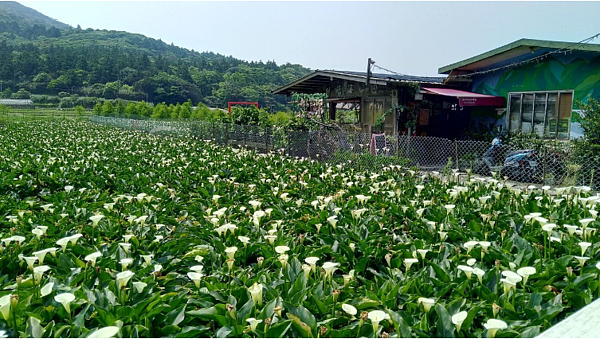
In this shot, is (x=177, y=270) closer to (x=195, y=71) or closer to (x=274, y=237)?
(x=274, y=237)

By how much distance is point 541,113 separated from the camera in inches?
489

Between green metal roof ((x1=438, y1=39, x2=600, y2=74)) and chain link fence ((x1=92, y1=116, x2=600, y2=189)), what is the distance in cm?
251

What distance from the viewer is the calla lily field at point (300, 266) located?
7.77 ft

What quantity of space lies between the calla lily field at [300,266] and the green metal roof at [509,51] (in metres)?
7.07

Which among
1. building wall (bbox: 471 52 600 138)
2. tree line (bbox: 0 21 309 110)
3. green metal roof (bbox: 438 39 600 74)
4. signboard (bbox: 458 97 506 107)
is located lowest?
signboard (bbox: 458 97 506 107)

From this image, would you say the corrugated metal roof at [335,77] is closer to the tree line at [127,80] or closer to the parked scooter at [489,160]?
the parked scooter at [489,160]

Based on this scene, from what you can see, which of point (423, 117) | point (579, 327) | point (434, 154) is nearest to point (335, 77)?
point (423, 117)

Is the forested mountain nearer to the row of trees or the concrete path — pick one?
the row of trees

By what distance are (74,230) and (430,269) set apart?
336 cm

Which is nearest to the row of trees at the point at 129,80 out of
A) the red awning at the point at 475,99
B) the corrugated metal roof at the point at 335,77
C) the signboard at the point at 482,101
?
the corrugated metal roof at the point at 335,77

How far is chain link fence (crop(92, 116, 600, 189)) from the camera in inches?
365

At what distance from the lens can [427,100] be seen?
14.6 meters

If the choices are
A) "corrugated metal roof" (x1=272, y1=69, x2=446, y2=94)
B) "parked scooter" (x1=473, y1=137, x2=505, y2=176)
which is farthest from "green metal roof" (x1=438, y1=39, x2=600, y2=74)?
"parked scooter" (x1=473, y1=137, x2=505, y2=176)

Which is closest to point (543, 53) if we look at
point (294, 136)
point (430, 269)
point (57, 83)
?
point (294, 136)
